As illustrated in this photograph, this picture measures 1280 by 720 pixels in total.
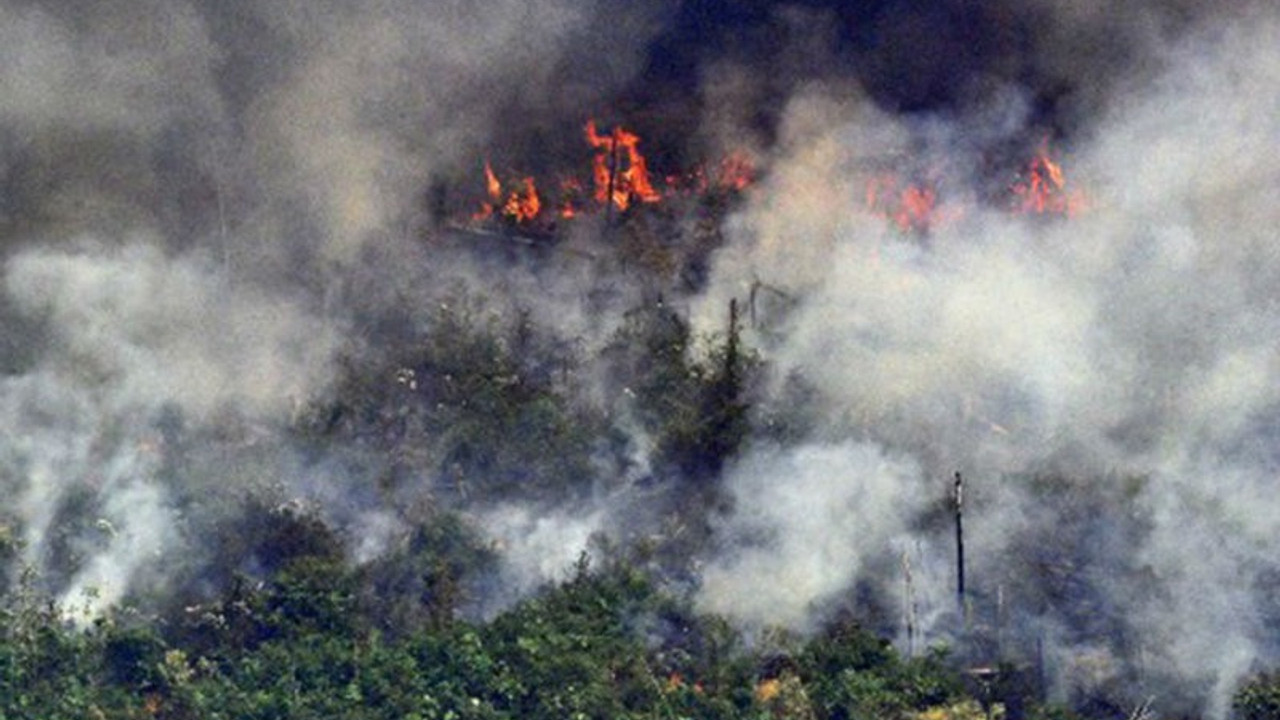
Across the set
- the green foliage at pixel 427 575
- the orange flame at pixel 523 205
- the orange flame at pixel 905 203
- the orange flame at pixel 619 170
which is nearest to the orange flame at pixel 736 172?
the orange flame at pixel 619 170

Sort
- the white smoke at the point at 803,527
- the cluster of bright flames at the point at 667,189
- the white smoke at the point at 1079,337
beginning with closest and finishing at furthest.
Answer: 1. the white smoke at the point at 1079,337
2. the white smoke at the point at 803,527
3. the cluster of bright flames at the point at 667,189

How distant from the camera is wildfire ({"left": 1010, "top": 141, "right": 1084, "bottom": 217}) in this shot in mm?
39781

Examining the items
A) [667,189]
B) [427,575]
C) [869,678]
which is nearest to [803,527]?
[869,678]

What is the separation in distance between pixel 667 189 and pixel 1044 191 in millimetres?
6240

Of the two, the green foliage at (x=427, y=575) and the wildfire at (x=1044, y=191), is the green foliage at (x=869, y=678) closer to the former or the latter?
the green foliage at (x=427, y=575)

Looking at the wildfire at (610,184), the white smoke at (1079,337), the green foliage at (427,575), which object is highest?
the wildfire at (610,184)

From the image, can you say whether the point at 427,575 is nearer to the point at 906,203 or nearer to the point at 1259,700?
the point at 906,203

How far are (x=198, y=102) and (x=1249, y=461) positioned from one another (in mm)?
17961

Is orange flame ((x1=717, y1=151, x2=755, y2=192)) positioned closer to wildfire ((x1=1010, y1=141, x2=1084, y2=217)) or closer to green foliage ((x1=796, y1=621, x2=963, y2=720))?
wildfire ((x1=1010, y1=141, x2=1084, y2=217))

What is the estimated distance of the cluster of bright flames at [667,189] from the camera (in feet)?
132

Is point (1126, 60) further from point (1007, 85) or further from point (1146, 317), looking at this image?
point (1146, 317)

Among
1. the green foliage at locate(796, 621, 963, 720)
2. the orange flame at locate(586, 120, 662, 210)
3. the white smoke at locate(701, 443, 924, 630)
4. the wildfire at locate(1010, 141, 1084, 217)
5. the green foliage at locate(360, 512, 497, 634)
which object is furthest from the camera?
the orange flame at locate(586, 120, 662, 210)

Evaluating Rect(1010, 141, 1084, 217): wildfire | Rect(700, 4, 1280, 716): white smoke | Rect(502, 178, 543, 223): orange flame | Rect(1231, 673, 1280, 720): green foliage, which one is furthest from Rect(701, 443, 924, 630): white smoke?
Rect(502, 178, 543, 223): orange flame

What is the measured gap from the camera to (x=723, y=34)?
42656 millimetres
